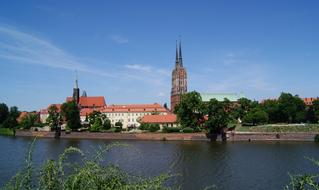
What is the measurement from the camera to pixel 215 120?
211 feet

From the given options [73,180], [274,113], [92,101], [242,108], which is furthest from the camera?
[92,101]

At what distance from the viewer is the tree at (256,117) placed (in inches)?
2986

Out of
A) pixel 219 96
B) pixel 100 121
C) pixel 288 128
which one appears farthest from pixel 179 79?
pixel 288 128

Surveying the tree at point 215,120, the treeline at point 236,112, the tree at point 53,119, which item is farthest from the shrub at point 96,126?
the tree at point 215,120

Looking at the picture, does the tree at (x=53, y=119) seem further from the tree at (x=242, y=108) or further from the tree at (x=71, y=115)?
the tree at (x=242, y=108)

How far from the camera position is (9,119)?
96.2 m

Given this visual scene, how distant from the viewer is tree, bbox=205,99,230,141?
64.3 meters

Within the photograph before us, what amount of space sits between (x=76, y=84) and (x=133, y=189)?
11165 centimetres

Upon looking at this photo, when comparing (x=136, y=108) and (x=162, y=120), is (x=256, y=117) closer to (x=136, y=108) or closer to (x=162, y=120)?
(x=162, y=120)

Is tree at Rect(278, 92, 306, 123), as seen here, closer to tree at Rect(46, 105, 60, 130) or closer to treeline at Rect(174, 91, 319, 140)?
treeline at Rect(174, 91, 319, 140)

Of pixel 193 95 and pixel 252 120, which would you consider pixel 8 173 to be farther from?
pixel 252 120

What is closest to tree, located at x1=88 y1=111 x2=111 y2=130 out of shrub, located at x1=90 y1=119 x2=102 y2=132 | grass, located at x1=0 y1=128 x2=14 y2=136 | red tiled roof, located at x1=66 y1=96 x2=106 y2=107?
shrub, located at x1=90 y1=119 x2=102 y2=132

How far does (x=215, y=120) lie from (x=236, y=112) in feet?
61.0

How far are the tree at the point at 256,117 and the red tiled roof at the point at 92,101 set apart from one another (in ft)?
188
